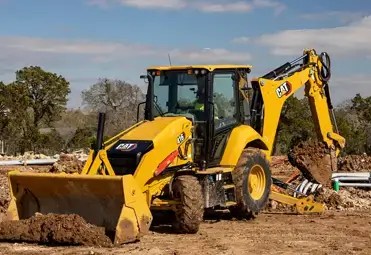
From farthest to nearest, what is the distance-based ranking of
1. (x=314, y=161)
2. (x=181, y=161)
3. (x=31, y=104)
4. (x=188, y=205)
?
(x=31, y=104) → (x=314, y=161) → (x=181, y=161) → (x=188, y=205)

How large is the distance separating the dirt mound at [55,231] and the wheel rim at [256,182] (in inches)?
132

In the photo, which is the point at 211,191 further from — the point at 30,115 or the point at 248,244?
the point at 30,115

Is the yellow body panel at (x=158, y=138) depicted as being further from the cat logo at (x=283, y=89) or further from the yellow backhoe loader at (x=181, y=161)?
the cat logo at (x=283, y=89)

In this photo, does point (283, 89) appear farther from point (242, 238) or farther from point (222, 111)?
point (242, 238)

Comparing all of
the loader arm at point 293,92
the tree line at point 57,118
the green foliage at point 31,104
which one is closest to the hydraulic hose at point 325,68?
the loader arm at point 293,92

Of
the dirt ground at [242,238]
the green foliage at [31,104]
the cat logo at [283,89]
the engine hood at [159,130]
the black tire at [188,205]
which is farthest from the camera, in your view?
the green foliage at [31,104]

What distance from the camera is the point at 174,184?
9.64m

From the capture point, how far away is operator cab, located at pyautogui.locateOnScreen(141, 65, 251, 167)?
10.4 metres

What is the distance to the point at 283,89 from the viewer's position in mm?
12227

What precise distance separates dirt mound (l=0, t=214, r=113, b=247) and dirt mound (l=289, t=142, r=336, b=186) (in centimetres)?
595

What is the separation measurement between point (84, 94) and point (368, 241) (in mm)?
34203

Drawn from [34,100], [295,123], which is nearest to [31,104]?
[34,100]

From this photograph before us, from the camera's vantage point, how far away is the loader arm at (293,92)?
1189 centimetres

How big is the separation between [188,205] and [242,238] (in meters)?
0.89
